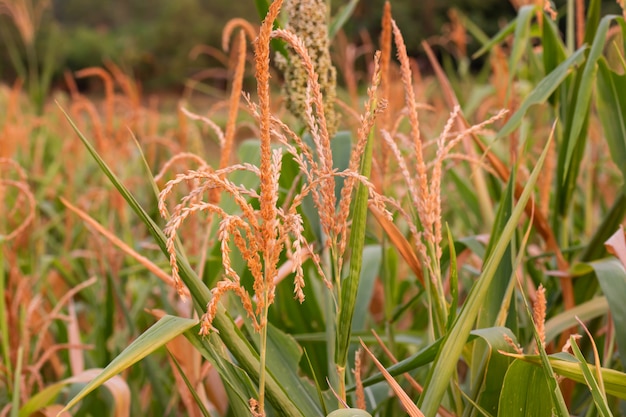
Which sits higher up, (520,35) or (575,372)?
(520,35)

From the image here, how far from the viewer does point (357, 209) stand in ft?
1.83

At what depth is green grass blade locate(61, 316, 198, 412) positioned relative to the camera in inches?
17.0

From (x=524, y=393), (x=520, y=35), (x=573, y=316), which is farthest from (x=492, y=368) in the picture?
(x=520, y=35)

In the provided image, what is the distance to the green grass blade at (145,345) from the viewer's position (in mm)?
433

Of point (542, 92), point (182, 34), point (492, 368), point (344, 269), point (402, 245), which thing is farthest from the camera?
point (182, 34)

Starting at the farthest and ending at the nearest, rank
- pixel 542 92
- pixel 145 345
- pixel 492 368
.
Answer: pixel 542 92, pixel 492 368, pixel 145 345

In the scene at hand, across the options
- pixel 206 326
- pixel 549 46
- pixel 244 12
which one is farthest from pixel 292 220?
pixel 244 12

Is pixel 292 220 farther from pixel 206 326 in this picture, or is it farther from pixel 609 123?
pixel 609 123

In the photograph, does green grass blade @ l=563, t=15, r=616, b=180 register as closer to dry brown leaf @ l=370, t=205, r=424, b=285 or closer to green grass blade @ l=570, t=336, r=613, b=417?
dry brown leaf @ l=370, t=205, r=424, b=285

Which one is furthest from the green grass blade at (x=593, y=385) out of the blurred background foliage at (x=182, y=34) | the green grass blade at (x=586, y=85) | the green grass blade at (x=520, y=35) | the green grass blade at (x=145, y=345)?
the blurred background foliage at (x=182, y=34)

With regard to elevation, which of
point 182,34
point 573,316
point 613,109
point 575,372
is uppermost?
point 613,109

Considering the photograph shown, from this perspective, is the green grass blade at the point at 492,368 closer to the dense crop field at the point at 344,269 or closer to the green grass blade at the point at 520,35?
the dense crop field at the point at 344,269

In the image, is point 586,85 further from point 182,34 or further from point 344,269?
point 182,34

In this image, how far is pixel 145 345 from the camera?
46 cm
